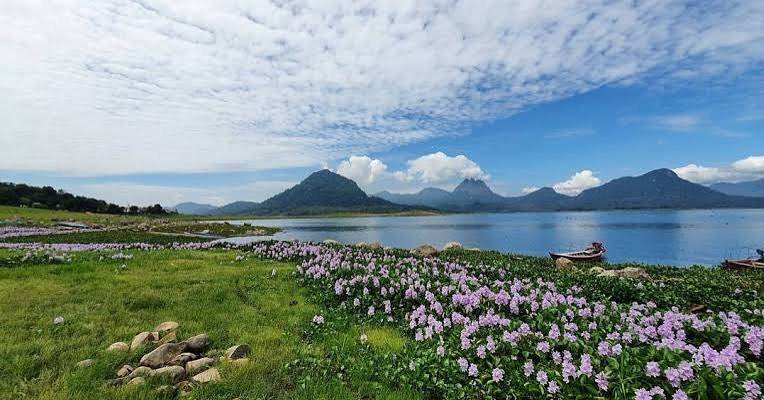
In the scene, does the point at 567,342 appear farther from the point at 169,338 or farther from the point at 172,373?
the point at 169,338

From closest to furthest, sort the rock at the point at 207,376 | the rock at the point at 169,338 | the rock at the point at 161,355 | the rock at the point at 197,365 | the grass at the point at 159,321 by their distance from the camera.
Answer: the grass at the point at 159,321, the rock at the point at 207,376, the rock at the point at 197,365, the rock at the point at 161,355, the rock at the point at 169,338

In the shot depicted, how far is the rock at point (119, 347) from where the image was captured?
22.6 ft

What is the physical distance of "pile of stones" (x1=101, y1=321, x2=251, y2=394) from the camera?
5.82m

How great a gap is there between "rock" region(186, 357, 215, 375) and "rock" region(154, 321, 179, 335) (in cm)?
216

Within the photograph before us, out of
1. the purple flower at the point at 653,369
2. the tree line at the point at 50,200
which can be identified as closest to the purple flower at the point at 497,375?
the purple flower at the point at 653,369

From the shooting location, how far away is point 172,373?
5.99 m

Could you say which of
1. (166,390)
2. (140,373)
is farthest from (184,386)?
(140,373)

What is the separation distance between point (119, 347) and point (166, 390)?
2.25 m

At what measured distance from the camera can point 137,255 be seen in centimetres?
1859

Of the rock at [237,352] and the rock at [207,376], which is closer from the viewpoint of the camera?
the rock at [207,376]

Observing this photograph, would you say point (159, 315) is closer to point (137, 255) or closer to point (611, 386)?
point (611, 386)

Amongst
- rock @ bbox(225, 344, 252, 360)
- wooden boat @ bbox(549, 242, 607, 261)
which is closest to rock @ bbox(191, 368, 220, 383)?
rock @ bbox(225, 344, 252, 360)

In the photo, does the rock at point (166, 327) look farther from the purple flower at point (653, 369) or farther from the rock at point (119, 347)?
the purple flower at point (653, 369)

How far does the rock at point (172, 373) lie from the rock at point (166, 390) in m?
0.31
